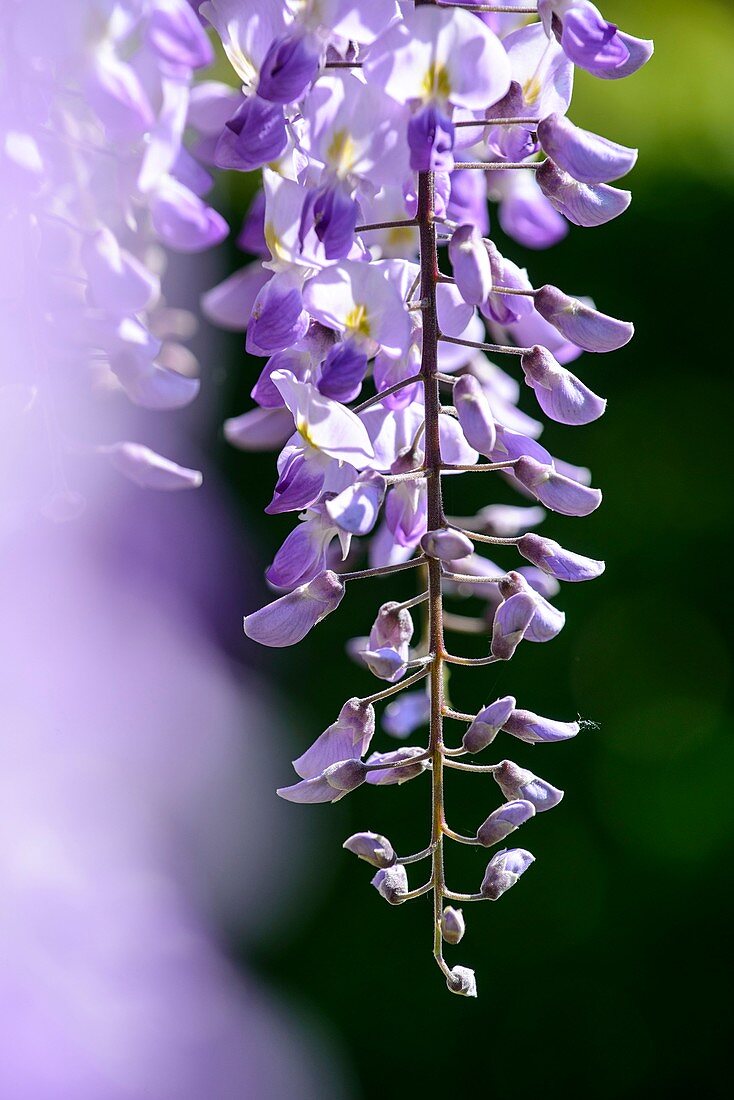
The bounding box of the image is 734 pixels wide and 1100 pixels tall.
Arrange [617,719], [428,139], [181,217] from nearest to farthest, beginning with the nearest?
[428,139]
[181,217]
[617,719]

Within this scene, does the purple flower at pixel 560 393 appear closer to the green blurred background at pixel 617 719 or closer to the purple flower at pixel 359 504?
the purple flower at pixel 359 504

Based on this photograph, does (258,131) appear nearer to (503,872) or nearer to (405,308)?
(405,308)

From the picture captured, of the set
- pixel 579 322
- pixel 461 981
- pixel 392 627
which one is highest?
pixel 579 322

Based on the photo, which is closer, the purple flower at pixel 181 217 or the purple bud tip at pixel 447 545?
the purple bud tip at pixel 447 545

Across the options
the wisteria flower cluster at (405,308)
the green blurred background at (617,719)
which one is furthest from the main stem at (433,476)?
the green blurred background at (617,719)

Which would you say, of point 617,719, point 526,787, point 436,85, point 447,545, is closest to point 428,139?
point 436,85

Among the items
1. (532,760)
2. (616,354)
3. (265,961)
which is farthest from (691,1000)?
(616,354)

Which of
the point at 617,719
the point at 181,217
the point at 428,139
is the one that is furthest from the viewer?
the point at 617,719
